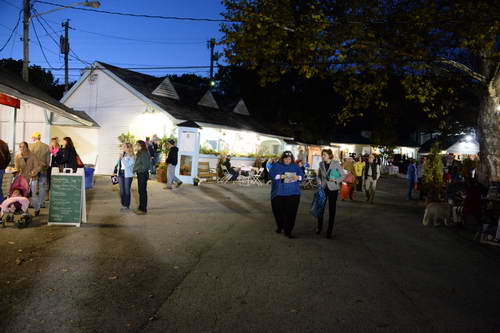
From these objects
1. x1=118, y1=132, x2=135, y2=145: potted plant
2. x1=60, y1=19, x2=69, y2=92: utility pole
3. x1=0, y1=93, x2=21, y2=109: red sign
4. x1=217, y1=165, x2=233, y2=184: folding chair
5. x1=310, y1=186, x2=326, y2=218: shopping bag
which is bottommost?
x1=217, y1=165, x2=233, y2=184: folding chair

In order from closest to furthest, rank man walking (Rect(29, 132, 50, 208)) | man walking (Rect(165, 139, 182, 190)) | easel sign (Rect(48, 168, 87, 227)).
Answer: easel sign (Rect(48, 168, 87, 227))
man walking (Rect(29, 132, 50, 208))
man walking (Rect(165, 139, 182, 190))

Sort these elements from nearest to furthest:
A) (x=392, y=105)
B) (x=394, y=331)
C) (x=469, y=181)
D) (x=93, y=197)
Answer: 1. (x=394, y=331)
2. (x=469, y=181)
3. (x=93, y=197)
4. (x=392, y=105)

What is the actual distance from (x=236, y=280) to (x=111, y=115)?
62.8 ft

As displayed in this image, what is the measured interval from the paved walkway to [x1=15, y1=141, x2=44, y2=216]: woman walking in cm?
137

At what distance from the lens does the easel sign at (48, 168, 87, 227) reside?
756 centimetres

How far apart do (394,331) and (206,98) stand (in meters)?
24.2

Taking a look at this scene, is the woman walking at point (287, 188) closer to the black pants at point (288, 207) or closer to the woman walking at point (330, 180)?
the black pants at point (288, 207)

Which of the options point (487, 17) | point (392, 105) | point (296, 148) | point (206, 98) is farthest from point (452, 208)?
point (392, 105)

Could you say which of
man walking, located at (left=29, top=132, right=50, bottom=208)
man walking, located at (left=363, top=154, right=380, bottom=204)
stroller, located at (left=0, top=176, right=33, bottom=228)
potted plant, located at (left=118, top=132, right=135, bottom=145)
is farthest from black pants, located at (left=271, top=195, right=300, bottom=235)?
potted plant, located at (left=118, top=132, right=135, bottom=145)

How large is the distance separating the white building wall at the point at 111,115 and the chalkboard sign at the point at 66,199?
12.7 m

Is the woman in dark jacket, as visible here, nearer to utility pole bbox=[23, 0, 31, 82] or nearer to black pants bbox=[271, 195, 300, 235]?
black pants bbox=[271, 195, 300, 235]

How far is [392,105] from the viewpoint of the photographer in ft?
120

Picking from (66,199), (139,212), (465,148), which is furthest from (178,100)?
(465,148)

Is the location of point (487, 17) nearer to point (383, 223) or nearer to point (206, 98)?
point (383, 223)
